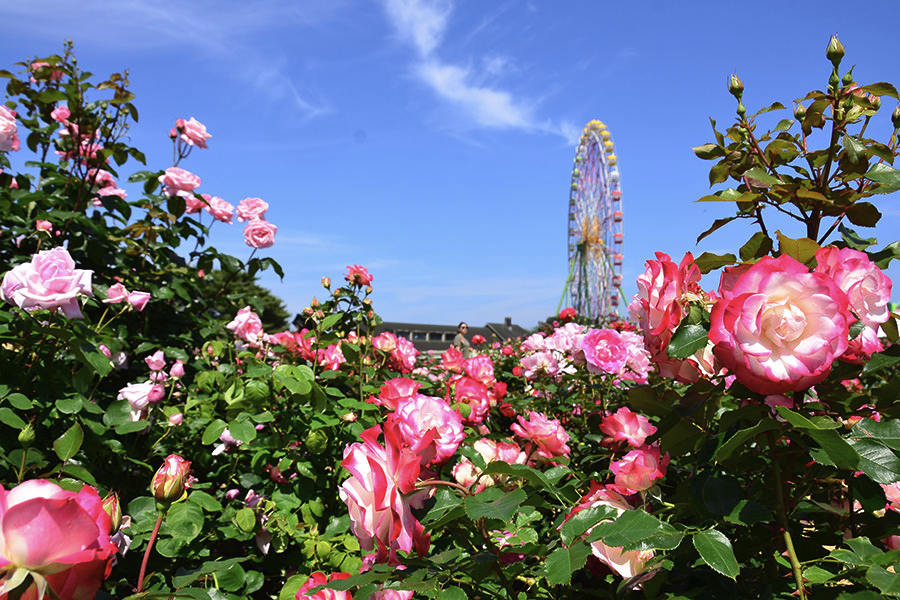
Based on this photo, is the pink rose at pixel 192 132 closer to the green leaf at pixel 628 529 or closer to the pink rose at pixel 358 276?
the pink rose at pixel 358 276

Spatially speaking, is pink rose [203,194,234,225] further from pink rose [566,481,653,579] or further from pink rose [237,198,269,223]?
→ pink rose [566,481,653,579]

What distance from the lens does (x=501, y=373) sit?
2691 mm

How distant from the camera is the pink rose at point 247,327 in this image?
1.86 meters

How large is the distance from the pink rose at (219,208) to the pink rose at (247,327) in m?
0.56

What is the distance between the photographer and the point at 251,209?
2248 mm

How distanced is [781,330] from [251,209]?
2084 mm

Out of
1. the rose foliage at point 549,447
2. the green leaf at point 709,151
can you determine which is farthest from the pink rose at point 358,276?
the green leaf at point 709,151

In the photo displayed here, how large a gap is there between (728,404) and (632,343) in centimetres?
39

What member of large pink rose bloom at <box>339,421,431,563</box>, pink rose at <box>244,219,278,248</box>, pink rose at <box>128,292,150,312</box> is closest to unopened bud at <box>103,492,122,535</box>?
large pink rose bloom at <box>339,421,431,563</box>

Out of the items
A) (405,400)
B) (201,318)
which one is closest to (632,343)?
(405,400)

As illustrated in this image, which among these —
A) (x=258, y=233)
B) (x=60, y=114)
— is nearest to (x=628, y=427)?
(x=258, y=233)

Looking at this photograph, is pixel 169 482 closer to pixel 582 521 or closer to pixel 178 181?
pixel 582 521

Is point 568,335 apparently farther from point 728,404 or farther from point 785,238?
point 785,238

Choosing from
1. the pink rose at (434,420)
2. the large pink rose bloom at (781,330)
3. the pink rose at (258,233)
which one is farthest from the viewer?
the pink rose at (258,233)
